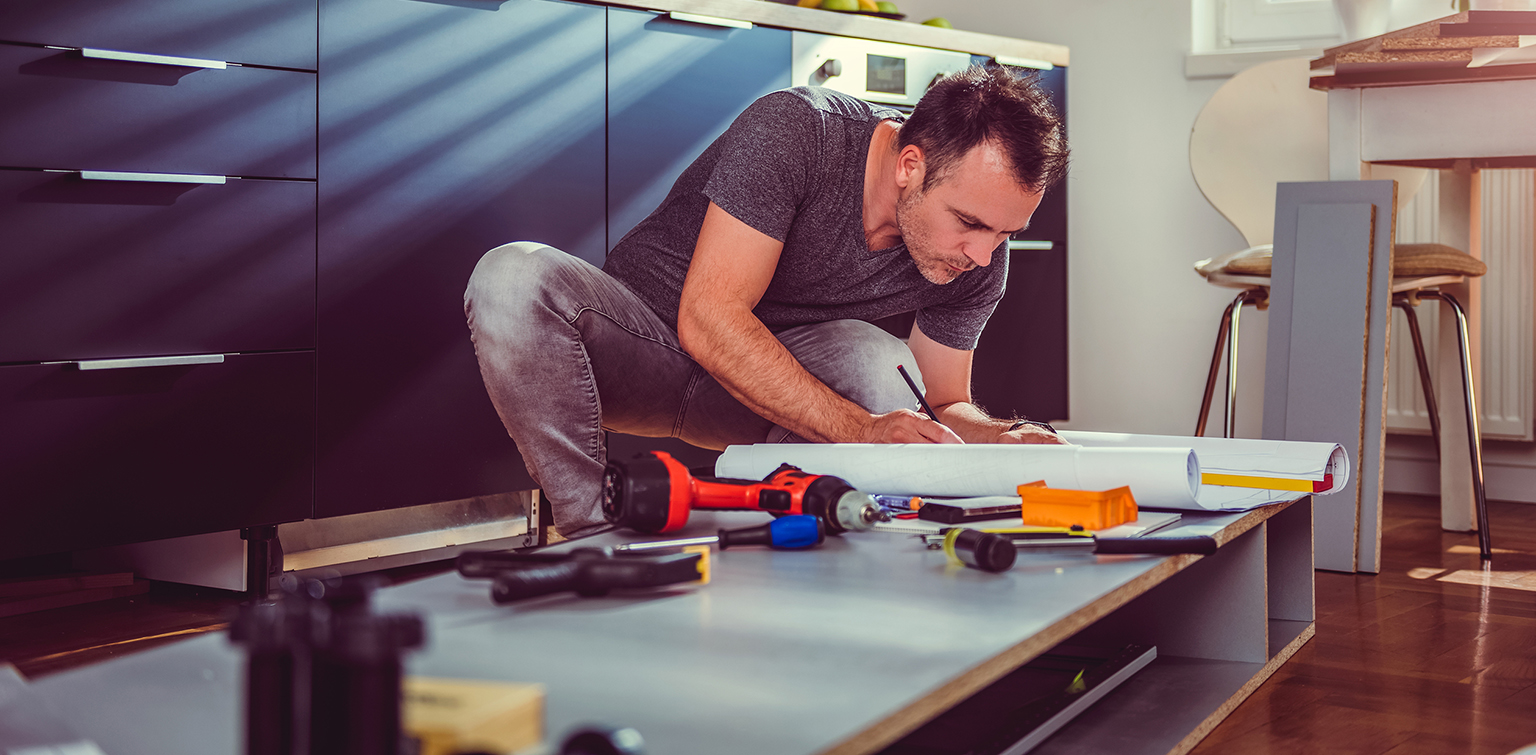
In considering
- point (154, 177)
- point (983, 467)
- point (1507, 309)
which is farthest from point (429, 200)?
point (1507, 309)

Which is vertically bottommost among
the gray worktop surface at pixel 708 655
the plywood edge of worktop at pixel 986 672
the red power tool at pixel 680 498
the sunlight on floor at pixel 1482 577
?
the sunlight on floor at pixel 1482 577

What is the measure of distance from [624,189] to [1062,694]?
1576 mm

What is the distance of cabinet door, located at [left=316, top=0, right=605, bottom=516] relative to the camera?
196 cm

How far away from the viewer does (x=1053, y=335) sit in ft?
10.2

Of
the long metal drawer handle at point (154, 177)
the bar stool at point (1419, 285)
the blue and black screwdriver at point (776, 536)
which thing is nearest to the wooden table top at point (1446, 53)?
the bar stool at point (1419, 285)

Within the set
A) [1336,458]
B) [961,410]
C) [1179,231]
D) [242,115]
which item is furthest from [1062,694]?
[1179,231]

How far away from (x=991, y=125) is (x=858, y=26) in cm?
133

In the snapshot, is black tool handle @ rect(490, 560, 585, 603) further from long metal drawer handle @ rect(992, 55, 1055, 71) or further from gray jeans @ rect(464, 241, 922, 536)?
long metal drawer handle @ rect(992, 55, 1055, 71)

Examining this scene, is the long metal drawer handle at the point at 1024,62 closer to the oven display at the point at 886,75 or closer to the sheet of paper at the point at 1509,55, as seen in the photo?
the oven display at the point at 886,75

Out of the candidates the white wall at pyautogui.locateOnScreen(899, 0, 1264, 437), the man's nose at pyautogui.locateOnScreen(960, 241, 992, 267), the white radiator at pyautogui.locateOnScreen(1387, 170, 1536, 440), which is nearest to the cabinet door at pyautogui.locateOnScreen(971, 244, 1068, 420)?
the white wall at pyautogui.locateOnScreen(899, 0, 1264, 437)

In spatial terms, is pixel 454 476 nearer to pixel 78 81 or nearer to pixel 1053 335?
pixel 78 81

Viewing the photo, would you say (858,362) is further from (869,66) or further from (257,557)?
(869,66)

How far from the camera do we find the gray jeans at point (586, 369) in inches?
60.9

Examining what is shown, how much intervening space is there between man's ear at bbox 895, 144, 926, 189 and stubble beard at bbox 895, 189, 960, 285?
0.05 feet
